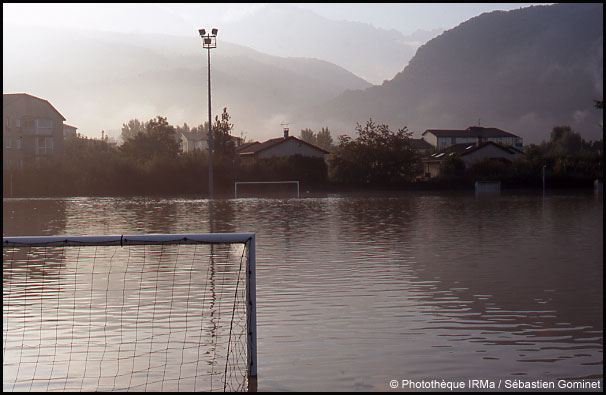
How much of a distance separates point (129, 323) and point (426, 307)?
12.2 feet

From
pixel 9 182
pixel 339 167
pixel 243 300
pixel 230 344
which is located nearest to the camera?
pixel 230 344

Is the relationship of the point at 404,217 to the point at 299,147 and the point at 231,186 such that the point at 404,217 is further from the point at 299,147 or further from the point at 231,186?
the point at 299,147

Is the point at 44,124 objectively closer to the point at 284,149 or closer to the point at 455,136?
the point at 284,149

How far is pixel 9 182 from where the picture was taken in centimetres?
5544

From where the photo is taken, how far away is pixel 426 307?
31.3 feet

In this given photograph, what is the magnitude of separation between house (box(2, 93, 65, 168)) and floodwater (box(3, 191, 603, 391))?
233ft

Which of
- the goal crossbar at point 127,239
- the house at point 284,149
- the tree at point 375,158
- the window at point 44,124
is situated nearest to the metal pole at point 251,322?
the goal crossbar at point 127,239

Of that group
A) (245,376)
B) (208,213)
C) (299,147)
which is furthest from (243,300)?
(299,147)

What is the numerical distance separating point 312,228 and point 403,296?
12533 millimetres

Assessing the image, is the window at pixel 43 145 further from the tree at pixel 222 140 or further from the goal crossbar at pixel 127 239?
the goal crossbar at pixel 127 239

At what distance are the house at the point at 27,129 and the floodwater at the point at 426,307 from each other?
70.9 m

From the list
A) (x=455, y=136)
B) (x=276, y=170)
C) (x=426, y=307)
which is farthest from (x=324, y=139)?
(x=426, y=307)

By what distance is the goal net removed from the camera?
6449 mm

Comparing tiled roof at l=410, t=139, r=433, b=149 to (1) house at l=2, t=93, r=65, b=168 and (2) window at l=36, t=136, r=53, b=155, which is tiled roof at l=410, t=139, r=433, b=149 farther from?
(1) house at l=2, t=93, r=65, b=168
